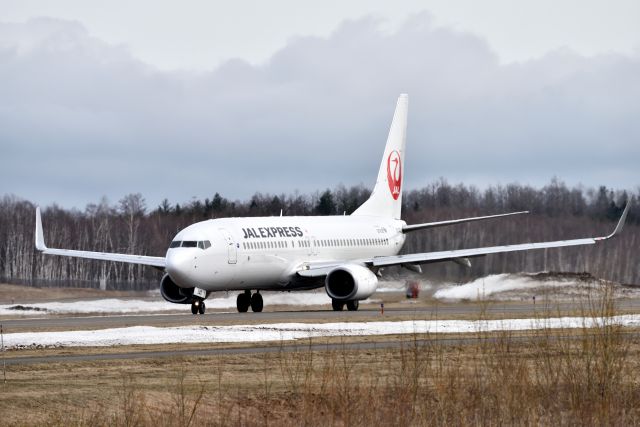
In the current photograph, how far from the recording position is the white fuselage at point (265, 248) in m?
50.8

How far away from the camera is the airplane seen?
5116 cm

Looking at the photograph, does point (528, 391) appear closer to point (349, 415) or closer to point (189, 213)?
point (349, 415)

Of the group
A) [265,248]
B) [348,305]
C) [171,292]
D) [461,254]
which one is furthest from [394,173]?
[171,292]

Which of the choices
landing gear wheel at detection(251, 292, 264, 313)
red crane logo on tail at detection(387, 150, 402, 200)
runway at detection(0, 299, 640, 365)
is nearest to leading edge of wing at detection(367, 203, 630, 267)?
runway at detection(0, 299, 640, 365)

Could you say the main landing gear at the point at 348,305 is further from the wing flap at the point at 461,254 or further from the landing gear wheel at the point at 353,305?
the wing flap at the point at 461,254

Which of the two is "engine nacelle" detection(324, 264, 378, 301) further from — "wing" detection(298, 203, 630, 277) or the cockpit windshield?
the cockpit windshield

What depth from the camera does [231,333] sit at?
36.4m

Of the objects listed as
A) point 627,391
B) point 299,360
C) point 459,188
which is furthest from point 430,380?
point 459,188

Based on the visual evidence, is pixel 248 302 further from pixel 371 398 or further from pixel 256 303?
pixel 371 398

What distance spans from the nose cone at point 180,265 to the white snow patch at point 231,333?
32.8 ft

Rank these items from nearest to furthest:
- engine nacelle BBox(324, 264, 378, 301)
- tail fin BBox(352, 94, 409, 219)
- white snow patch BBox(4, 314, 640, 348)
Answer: white snow patch BBox(4, 314, 640, 348), engine nacelle BBox(324, 264, 378, 301), tail fin BBox(352, 94, 409, 219)

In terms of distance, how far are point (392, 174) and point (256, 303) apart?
1347 centimetres

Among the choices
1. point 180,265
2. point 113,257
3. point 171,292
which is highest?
point 113,257


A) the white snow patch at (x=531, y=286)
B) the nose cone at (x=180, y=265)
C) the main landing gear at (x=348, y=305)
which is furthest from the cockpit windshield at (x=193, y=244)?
the white snow patch at (x=531, y=286)
